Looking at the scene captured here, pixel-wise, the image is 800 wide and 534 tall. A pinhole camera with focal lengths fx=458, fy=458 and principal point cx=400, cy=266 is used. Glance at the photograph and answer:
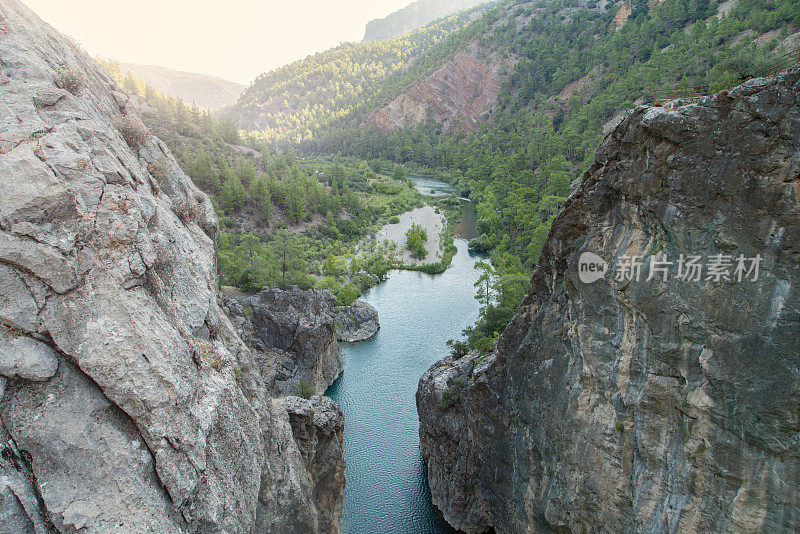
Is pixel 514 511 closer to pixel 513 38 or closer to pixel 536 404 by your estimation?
pixel 536 404

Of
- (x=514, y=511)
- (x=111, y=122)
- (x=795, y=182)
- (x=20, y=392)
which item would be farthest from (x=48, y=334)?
(x=514, y=511)

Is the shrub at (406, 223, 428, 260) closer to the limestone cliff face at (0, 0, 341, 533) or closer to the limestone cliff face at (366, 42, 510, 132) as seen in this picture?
the limestone cliff face at (0, 0, 341, 533)

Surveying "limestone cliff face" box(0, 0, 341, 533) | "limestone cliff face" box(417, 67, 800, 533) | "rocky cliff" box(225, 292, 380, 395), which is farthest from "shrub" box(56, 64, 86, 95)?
"rocky cliff" box(225, 292, 380, 395)

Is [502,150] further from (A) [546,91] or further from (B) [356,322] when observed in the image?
(B) [356,322]

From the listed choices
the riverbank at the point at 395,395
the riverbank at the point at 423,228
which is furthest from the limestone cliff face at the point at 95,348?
the riverbank at the point at 423,228

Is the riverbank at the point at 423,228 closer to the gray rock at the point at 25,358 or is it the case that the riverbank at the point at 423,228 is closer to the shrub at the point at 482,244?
the shrub at the point at 482,244

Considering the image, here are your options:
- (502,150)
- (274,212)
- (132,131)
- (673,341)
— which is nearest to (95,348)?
(132,131)
